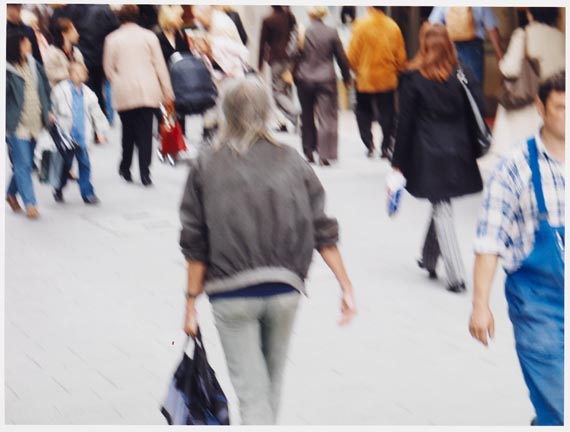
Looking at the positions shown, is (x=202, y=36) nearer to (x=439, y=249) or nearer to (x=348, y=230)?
(x=348, y=230)

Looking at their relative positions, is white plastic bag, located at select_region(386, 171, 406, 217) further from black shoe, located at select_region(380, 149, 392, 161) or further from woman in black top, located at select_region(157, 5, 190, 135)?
black shoe, located at select_region(380, 149, 392, 161)

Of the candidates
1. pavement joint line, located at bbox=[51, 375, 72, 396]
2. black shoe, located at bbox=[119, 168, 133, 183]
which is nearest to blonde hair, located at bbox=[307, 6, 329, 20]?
black shoe, located at bbox=[119, 168, 133, 183]

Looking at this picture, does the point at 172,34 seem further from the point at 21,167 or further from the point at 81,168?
the point at 21,167

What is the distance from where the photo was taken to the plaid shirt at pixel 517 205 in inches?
152

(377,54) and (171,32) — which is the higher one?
(171,32)

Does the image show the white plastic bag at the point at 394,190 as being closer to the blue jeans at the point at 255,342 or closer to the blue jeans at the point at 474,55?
the blue jeans at the point at 474,55

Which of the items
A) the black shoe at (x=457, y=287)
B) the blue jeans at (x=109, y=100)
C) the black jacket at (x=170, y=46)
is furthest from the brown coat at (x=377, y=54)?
the black shoe at (x=457, y=287)

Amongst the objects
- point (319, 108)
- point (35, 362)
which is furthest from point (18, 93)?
point (319, 108)

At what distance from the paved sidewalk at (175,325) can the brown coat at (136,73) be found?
1.20ft

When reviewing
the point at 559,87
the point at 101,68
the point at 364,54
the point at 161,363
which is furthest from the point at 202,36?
the point at 559,87

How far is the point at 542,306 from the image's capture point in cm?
389

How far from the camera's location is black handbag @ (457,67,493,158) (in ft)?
20.2

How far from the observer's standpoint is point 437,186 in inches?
247

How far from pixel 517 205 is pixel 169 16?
124 inches
